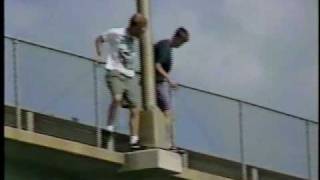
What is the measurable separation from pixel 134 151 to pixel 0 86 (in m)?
4.37

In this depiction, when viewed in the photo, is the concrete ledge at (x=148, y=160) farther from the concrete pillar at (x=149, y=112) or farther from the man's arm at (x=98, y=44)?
the man's arm at (x=98, y=44)

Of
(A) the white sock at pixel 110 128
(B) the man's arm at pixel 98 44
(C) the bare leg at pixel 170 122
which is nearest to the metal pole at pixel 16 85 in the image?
(B) the man's arm at pixel 98 44

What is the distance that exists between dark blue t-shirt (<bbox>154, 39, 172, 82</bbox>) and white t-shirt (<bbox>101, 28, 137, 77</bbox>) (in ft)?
2.47

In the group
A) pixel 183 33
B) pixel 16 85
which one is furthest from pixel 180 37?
pixel 16 85

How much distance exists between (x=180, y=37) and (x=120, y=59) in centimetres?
100

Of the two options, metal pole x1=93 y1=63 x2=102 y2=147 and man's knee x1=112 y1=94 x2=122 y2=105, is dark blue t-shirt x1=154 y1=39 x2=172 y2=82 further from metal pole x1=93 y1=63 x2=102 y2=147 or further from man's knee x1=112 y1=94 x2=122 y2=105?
man's knee x1=112 y1=94 x2=122 y2=105

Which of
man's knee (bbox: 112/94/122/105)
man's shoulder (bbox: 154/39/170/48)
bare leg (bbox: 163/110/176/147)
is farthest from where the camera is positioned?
bare leg (bbox: 163/110/176/147)

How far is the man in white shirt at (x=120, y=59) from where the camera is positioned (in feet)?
72.1

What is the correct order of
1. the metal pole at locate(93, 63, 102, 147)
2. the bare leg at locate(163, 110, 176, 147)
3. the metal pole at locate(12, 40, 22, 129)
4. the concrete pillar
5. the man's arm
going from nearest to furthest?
the metal pole at locate(12, 40, 22, 129), the man's arm, the metal pole at locate(93, 63, 102, 147), the concrete pillar, the bare leg at locate(163, 110, 176, 147)

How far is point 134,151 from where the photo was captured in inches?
882

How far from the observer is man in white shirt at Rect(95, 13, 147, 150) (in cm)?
2198

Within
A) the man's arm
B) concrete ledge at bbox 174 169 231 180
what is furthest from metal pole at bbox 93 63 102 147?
concrete ledge at bbox 174 169 231 180

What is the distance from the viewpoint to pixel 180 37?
22.6 m

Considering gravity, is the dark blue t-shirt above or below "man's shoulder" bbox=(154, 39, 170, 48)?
below
